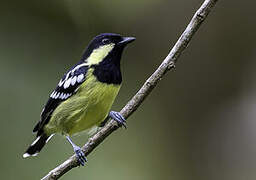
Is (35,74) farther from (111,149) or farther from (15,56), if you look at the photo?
(111,149)

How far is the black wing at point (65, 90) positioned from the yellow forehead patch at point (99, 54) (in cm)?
8

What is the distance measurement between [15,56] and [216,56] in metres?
2.73

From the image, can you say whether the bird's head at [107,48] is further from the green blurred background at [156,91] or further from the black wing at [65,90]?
the green blurred background at [156,91]

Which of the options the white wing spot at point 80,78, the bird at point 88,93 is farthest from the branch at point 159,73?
the white wing spot at point 80,78

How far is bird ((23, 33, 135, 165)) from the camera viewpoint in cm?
336

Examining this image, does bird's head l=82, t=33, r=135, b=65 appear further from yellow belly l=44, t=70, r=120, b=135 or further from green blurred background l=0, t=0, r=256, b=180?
green blurred background l=0, t=0, r=256, b=180

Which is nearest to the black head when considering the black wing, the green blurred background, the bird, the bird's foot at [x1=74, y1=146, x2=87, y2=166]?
the bird

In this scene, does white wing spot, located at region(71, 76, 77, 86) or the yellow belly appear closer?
the yellow belly

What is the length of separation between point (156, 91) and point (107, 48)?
8.28 ft

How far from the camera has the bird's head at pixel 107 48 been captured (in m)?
3.49

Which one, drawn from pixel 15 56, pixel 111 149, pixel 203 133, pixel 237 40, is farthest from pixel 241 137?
pixel 15 56

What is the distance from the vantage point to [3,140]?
568 cm

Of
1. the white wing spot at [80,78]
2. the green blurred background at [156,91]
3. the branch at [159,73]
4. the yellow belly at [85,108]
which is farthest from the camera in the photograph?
the green blurred background at [156,91]

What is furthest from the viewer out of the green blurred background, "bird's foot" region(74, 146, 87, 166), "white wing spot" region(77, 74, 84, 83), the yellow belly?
the green blurred background
